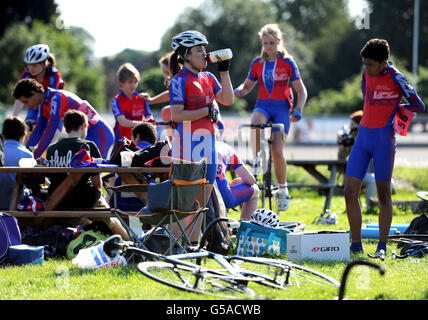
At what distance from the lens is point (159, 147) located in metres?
7.42

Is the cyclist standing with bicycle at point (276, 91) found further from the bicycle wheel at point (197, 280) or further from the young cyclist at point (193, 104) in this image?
the bicycle wheel at point (197, 280)

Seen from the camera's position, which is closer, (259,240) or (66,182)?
(259,240)

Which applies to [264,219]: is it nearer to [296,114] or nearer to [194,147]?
[194,147]

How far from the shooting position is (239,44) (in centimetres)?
6028

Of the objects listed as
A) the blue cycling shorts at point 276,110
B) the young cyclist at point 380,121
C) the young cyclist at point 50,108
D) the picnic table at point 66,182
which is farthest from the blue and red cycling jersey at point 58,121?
the young cyclist at point 380,121

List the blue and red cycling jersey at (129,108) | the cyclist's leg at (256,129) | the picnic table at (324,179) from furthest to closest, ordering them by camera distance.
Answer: the picnic table at (324,179) → the blue and red cycling jersey at (129,108) → the cyclist's leg at (256,129)

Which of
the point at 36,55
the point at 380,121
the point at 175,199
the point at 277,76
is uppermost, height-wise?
the point at 36,55

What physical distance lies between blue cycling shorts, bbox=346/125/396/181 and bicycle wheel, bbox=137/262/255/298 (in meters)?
2.54

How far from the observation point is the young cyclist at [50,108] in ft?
28.3

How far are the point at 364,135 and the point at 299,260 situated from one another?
1.44m

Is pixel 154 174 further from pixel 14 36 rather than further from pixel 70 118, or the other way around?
pixel 14 36

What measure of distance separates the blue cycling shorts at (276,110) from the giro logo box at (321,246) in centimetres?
342

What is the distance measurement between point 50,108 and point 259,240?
355cm

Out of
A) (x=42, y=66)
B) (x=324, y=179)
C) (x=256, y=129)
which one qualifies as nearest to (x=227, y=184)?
(x=256, y=129)
